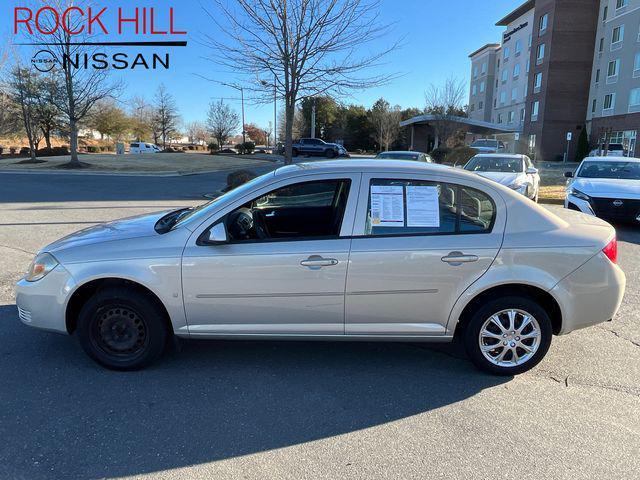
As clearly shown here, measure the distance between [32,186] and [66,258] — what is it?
55.3 feet

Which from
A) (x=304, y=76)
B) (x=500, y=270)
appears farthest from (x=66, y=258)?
(x=304, y=76)

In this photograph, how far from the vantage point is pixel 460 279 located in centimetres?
349

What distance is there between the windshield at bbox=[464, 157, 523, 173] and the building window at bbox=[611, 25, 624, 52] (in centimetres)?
3772

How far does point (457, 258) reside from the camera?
136 inches

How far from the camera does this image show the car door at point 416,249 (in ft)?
11.4

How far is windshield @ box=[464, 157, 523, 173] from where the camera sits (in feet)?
43.9

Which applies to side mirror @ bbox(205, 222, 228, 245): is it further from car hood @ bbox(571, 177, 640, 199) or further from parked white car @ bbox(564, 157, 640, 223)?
car hood @ bbox(571, 177, 640, 199)

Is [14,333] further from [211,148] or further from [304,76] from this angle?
[211,148]

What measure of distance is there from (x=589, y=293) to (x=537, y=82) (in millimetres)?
52671

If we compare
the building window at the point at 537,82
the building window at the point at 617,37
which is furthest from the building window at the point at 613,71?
the building window at the point at 537,82

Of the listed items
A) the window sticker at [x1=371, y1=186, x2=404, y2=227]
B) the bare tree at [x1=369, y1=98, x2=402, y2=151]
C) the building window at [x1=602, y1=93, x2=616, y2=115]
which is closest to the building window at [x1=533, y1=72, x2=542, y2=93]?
the building window at [x1=602, y1=93, x2=616, y2=115]

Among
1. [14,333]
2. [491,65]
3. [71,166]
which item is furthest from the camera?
[491,65]

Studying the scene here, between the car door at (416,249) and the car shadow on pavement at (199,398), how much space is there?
45 cm

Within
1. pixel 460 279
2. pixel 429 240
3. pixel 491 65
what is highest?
pixel 491 65
